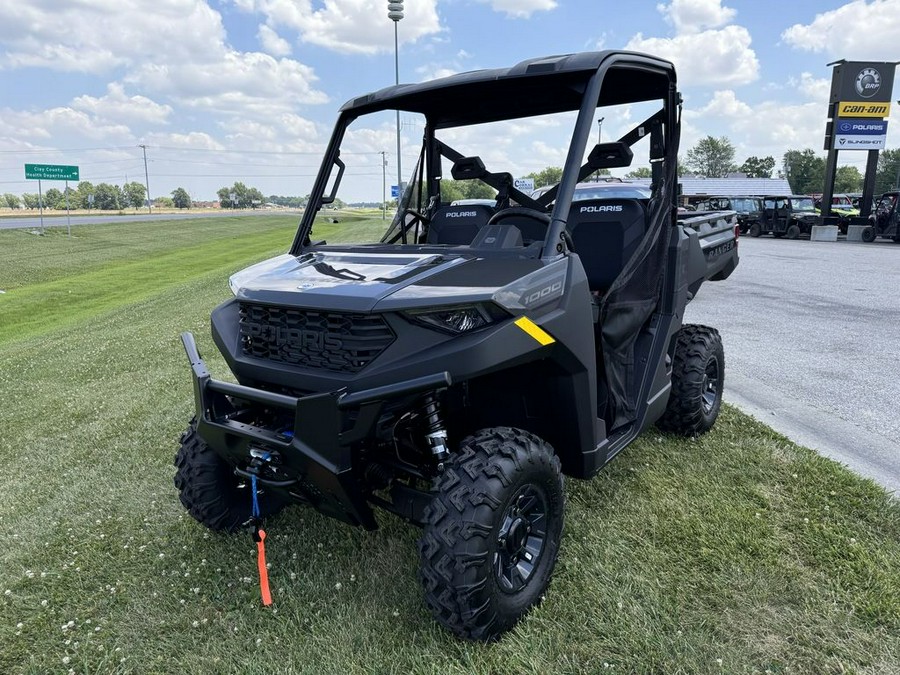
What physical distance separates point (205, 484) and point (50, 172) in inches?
2093

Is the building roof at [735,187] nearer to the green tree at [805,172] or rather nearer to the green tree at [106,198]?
the green tree at [805,172]

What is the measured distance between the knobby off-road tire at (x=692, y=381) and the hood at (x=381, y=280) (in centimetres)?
207

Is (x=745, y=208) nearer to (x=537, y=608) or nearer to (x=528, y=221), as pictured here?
(x=528, y=221)

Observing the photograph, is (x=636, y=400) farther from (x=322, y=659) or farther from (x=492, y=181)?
(x=322, y=659)

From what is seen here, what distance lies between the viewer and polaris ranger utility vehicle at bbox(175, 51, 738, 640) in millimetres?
2326

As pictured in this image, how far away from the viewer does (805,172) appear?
102 metres

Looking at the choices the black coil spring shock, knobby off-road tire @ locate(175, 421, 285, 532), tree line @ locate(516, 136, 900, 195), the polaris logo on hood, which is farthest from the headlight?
tree line @ locate(516, 136, 900, 195)

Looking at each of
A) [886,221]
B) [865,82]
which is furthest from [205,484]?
[865,82]

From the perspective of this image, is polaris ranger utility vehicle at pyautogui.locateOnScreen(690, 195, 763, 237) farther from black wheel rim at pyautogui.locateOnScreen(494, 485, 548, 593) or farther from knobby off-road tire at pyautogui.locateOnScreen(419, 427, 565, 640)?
knobby off-road tire at pyautogui.locateOnScreen(419, 427, 565, 640)

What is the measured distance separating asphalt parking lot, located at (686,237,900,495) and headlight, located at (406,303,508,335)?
2.81m

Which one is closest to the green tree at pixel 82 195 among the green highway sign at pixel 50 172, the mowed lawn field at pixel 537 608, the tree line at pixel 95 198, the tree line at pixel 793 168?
the tree line at pixel 95 198

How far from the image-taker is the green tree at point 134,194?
129 m

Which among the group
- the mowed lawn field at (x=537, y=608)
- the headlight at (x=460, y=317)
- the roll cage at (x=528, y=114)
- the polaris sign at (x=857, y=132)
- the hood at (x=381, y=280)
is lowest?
the mowed lawn field at (x=537, y=608)

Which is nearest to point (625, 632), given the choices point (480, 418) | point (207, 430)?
point (480, 418)
